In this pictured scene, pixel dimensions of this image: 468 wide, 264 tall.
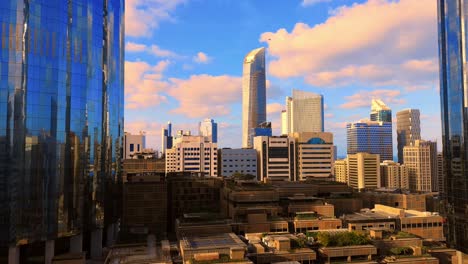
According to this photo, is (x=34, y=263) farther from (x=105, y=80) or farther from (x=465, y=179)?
(x=465, y=179)

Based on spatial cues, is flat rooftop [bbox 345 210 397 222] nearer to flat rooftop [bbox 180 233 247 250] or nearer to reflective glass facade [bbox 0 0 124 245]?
flat rooftop [bbox 180 233 247 250]

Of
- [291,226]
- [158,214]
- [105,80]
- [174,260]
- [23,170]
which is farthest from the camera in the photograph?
[158,214]

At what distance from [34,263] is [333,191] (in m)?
90.2

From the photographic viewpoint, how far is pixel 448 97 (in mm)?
83375

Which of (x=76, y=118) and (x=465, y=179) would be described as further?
(x=76, y=118)

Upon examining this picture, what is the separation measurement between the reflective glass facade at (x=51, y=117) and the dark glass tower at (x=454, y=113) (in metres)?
81.6

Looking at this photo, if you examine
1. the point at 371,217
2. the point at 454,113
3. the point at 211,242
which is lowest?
the point at 371,217

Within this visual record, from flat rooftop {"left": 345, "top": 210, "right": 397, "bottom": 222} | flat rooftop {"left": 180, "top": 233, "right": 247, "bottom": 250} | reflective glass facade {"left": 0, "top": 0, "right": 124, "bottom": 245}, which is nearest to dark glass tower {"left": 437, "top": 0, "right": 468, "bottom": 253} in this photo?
flat rooftop {"left": 345, "top": 210, "right": 397, "bottom": 222}

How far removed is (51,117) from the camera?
3034 inches

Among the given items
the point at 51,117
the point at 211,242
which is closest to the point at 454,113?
the point at 211,242

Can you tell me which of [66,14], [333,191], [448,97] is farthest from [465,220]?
[66,14]

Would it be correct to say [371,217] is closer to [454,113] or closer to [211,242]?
[454,113]

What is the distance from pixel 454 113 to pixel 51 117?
286ft

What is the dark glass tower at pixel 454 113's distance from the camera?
78.2 metres
